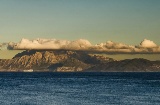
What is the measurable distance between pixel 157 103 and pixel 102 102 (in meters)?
13.8

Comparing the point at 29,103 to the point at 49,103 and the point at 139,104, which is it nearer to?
the point at 49,103

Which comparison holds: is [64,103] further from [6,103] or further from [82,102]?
[6,103]

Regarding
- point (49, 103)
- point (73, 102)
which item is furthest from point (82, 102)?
point (49, 103)

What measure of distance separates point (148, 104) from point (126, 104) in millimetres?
5282

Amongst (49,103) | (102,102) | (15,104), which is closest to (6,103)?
(15,104)

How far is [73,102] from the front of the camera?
3777 inches

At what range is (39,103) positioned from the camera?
94.0 meters

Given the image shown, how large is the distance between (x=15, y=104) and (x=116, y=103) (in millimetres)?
24934

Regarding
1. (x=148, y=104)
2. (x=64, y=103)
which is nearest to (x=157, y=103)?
(x=148, y=104)

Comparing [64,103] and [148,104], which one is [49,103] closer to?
[64,103]

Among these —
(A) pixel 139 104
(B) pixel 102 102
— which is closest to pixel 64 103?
(B) pixel 102 102

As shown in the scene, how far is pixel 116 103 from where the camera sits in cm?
9388

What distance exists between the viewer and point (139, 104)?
91625mm

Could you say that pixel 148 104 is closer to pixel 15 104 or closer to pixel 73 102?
pixel 73 102
